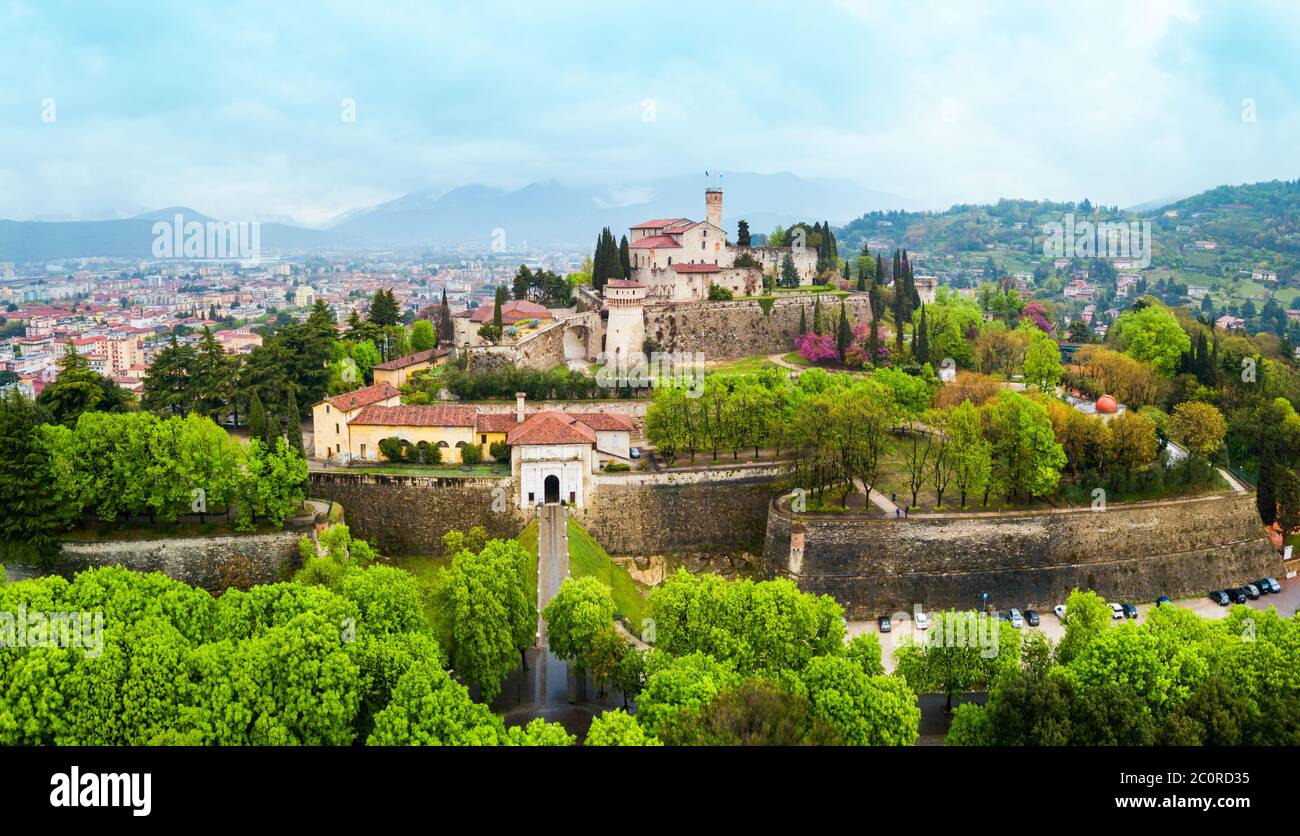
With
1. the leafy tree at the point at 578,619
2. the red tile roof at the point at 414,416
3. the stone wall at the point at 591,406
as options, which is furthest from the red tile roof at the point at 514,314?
the leafy tree at the point at 578,619

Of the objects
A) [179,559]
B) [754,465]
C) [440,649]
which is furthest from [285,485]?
[754,465]

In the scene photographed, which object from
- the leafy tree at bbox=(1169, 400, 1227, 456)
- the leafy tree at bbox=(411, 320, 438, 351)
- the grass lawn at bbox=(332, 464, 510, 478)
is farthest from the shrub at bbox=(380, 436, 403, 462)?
the leafy tree at bbox=(1169, 400, 1227, 456)

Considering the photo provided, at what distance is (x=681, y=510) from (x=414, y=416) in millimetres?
12530

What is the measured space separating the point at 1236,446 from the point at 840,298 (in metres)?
26.8

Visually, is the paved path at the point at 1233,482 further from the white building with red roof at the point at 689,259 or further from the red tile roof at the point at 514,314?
the red tile roof at the point at 514,314

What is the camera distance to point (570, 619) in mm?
29906

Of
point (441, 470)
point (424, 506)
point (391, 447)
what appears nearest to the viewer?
point (424, 506)

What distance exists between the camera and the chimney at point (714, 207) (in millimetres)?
70062

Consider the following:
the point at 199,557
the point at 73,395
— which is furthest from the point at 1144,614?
the point at 73,395

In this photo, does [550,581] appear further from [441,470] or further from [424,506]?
[441,470]

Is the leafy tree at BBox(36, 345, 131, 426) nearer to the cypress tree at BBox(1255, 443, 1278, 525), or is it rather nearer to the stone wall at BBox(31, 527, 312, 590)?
the stone wall at BBox(31, 527, 312, 590)

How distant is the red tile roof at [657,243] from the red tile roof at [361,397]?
81.8ft

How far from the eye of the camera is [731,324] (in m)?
65.9

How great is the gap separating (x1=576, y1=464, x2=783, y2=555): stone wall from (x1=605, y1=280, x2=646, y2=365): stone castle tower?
56.5ft
